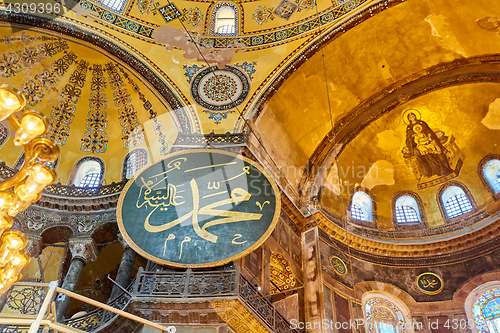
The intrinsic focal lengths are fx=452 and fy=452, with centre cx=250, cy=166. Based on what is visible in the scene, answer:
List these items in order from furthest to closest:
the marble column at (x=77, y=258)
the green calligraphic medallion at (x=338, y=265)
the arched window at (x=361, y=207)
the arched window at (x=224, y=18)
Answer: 1. the arched window at (x=224, y=18)
2. the arched window at (x=361, y=207)
3. the green calligraphic medallion at (x=338, y=265)
4. the marble column at (x=77, y=258)

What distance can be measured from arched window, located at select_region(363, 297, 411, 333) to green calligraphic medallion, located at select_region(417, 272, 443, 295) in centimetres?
75

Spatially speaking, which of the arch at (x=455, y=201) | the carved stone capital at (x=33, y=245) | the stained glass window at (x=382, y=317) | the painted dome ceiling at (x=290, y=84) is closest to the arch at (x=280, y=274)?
the painted dome ceiling at (x=290, y=84)

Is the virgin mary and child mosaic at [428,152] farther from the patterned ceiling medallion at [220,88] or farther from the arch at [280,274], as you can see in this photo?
the arch at [280,274]

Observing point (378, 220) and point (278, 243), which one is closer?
point (278, 243)

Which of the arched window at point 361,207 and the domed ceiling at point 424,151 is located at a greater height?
the domed ceiling at point 424,151

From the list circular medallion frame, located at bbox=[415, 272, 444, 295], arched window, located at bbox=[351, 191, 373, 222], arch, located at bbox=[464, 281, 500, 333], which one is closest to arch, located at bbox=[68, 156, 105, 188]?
arched window, located at bbox=[351, 191, 373, 222]

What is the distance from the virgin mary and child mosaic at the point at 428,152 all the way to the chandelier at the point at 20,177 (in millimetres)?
9621

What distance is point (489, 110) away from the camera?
10984mm

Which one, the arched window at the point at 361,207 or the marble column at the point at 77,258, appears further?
the arched window at the point at 361,207

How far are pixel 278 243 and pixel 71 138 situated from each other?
18.8ft

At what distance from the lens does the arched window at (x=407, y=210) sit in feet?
37.2

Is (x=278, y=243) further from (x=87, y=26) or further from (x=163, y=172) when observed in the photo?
(x=87, y=26)

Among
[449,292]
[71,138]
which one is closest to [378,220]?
[449,292]

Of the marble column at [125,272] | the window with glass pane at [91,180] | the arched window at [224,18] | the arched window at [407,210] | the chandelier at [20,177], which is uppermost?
the arched window at [224,18]
